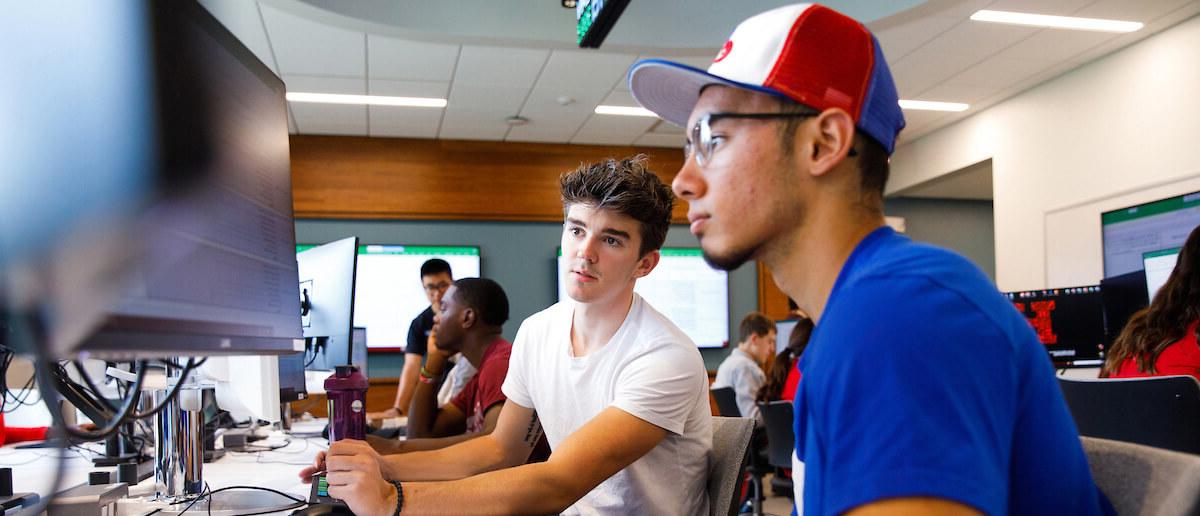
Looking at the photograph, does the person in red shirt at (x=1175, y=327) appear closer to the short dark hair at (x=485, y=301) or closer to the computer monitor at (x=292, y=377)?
the short dark hair at (x=485, y=301)

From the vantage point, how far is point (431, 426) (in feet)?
8.45

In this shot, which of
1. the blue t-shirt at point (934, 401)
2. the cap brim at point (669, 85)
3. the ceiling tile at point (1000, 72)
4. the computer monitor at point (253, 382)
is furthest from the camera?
the ceiling tile at point (1000, 72)

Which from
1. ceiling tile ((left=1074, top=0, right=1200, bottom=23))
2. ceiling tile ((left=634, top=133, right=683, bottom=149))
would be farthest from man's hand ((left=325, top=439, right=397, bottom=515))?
ceiling tile ((left=634, top=133, right=683, bottom=149))

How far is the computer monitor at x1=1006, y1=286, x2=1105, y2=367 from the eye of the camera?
3.91 meters

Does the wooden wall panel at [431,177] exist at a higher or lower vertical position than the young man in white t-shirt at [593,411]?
higher

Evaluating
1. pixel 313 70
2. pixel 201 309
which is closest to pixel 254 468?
pixel 201 309

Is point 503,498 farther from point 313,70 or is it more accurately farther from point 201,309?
point 313,70

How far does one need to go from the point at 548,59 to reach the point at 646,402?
383 centimetres

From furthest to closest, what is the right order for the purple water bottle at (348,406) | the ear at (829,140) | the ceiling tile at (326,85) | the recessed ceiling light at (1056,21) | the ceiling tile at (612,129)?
the ceiling tile at (612,129), the ceiling tile at (326,85), the recessed ceiling light at (1056,21), the purple water bottle at (348,406), the ear at (829,140)

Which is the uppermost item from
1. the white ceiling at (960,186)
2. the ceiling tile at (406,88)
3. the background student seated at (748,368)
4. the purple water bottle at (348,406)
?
the ceiling tile at (406,88)

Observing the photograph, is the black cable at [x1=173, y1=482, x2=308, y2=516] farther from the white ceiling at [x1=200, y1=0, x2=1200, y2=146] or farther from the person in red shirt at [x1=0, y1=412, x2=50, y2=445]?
the white ceiling at [x1=200, y1=0, x2=1200, y2=146]

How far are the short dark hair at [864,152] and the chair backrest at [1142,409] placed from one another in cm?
148

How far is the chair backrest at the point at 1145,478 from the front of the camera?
72cm

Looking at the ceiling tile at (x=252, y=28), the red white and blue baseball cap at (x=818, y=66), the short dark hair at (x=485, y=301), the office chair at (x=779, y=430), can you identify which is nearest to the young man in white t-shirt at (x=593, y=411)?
the red white and blue baseball cap at (x=818, y=66)
